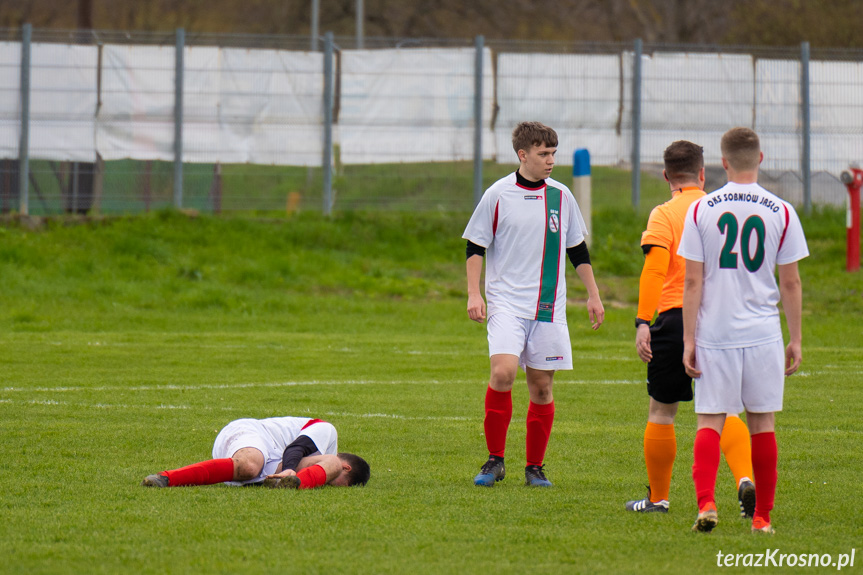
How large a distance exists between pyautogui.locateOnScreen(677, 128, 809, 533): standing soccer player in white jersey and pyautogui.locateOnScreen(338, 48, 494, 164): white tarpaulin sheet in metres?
14.7

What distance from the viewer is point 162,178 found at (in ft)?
63.1

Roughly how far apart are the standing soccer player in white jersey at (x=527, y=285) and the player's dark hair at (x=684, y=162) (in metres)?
0.93

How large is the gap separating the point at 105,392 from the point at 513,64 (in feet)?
39.3

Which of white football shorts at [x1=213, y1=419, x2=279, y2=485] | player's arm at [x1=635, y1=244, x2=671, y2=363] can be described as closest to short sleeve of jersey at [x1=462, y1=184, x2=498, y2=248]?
player's arm at [x1=635, y1=244, x2=671, y2=363]

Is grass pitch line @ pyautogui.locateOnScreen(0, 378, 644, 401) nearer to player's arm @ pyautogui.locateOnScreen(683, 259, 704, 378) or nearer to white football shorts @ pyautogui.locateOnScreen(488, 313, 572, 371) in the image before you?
white football shorts @ pyautogui.locateOnScreen(488, 313, 572, 371)

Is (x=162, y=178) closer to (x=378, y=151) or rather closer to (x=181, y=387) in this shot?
(x=378, y=151)

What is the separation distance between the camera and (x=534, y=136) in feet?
21.0

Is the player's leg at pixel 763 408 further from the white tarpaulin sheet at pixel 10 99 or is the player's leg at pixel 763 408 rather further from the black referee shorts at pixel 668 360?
the white tarpaulin sheet at pixel 10 99

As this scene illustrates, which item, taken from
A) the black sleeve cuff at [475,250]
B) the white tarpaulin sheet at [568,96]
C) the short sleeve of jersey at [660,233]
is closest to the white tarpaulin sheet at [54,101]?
the white tarpaulin sheet at [568,96]

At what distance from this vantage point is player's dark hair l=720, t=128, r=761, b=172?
4871mm

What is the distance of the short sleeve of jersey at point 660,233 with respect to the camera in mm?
5398

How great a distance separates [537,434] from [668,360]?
1.29 meters

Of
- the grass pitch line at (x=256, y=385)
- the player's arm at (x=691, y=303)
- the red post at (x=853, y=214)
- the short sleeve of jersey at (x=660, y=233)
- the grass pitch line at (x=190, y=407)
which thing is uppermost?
the red post at (x=853, y=214)

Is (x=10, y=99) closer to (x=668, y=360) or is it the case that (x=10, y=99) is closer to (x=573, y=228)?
(x=573, y=228)
